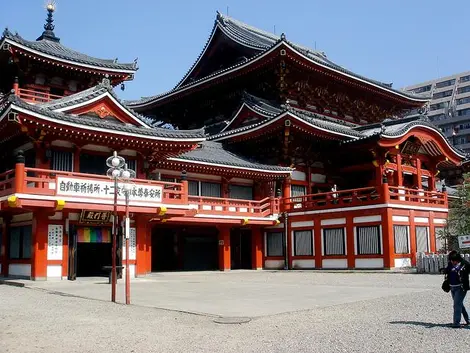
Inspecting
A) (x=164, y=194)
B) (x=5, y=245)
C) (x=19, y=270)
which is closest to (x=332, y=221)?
(x=164, y=194)

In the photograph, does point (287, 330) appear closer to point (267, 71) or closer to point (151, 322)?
point (151, 322)

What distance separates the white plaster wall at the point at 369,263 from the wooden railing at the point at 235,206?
6.46 metres

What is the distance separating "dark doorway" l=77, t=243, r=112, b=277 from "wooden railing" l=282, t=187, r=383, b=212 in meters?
11.6

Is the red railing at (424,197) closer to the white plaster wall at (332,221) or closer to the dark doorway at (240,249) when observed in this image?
the white plaster wall at (332,221)

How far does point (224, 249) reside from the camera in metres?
32.5

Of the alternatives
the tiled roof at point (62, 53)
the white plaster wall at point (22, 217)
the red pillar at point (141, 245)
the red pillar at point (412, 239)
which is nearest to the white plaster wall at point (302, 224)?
the red pillar at point (412, 239)

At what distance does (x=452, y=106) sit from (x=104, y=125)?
373ft

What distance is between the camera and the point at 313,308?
14.0 metres

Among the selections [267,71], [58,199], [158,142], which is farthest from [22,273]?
[267,71]

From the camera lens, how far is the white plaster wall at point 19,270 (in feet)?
80.1

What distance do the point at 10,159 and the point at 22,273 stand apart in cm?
609

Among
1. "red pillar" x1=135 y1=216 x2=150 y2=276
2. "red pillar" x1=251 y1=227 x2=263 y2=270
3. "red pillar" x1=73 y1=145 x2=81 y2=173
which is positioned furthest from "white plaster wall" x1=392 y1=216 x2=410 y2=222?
"red pillar" x1=73 y1=145 x2=81 y2=173

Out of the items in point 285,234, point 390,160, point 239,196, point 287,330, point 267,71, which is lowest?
point 287,330

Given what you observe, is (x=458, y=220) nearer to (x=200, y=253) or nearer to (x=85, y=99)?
(x=200, y=253)
